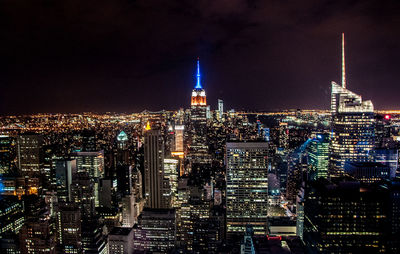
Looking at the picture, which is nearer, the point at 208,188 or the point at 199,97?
the point at 208,188

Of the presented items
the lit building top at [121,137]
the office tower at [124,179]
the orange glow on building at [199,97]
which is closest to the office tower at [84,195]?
the office tower at [124,179]

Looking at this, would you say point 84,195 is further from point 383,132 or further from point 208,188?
point 383,132

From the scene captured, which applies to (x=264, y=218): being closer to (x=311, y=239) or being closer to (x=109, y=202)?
(x=311, y=239)

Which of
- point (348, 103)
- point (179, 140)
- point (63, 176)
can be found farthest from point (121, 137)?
point (348, 103)

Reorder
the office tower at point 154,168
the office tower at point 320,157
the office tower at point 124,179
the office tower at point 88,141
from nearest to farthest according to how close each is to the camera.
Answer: the office tower at point 154,168 < the office tower at point 124,179 < the office tower at point 320,157 < the office tower at point 88,141

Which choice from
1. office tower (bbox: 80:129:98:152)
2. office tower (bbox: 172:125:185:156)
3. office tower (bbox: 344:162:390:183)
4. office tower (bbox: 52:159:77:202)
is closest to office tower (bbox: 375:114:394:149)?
office tower (bbox: 344:162:390:183)

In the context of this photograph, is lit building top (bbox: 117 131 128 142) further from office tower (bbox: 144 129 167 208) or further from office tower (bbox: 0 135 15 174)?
office tower (bbox: 0 135 15 174)

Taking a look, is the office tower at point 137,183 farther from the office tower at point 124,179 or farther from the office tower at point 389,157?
the office tower at point 389,157
